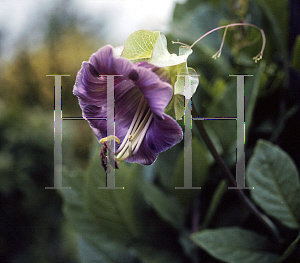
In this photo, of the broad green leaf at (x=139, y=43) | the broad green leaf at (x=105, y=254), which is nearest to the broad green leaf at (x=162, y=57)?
the broad green leaf at (x=139, y=43)

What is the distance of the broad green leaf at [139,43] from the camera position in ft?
0.56

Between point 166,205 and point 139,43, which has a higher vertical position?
point 139,43

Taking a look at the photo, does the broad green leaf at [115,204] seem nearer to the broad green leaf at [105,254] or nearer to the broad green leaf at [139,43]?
the broad green leaf at [105,254]

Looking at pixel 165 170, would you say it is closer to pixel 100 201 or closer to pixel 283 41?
pixel 100 201

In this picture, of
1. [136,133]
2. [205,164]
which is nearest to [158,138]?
[136,133]

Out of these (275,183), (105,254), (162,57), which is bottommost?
(105,254)

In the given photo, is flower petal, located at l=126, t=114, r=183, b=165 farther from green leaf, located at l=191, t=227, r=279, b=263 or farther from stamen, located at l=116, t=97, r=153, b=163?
green leaf, located at l=191, t=227, r=279, b=263

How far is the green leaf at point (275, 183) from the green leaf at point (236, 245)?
0.10 feet

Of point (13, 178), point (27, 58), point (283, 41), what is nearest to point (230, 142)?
point (283, 41)

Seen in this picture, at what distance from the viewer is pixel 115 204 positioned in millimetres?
321

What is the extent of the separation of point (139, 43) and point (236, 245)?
21 centimetres

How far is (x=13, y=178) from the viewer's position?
1.34m

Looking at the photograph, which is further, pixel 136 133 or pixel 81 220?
pixel 81 220

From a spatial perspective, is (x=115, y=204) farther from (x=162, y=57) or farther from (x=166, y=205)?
(x=162, y=57)
